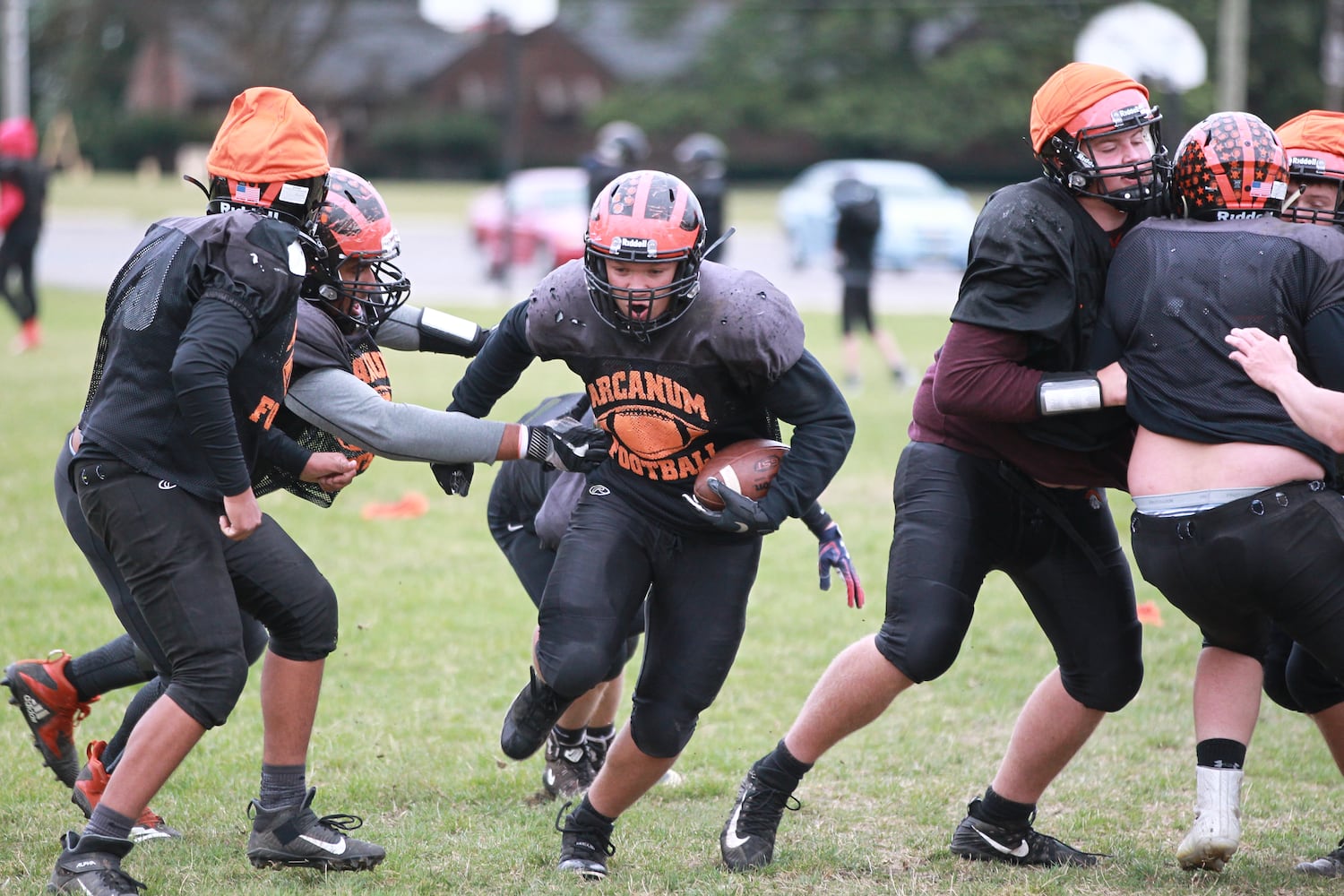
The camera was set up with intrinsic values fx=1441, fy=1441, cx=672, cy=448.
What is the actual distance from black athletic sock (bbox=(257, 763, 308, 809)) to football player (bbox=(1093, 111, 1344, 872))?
2.32m

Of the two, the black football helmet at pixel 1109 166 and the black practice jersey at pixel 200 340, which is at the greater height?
the black football helmet at pixel 1109 166

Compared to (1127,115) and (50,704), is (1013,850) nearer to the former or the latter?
(1127,115)

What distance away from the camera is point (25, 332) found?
14617mm

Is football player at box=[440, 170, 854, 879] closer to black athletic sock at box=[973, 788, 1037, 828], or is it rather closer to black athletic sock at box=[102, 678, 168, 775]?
black athletic sock at box=[973, 788, 1037, 828]

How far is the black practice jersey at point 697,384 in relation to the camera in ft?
12.5

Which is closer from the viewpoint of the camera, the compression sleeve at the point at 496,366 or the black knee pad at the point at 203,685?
the black knee pad at the point at 203,685

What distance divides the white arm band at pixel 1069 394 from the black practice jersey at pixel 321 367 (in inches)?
71.5

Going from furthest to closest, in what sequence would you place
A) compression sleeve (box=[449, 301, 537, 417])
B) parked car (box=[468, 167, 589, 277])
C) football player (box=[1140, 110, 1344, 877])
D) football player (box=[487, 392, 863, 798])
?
parked car (box=[468, 167, 589, 277]) < football player (box=[487, 392, 863, 798]) < compression sleeve (box=[449, 301, 537, 417]) < football player (box=[1140, 110, 1344, 877])

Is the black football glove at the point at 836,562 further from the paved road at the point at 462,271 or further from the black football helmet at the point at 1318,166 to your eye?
the paved road at the point at 462,271

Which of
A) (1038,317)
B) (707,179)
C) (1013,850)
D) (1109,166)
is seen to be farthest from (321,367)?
(707,179)

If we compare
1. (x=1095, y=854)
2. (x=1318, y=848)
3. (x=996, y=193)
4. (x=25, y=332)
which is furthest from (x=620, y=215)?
(x=25, y=332)

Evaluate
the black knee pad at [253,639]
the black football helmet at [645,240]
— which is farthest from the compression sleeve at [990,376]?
the black knee pad at [253,639]

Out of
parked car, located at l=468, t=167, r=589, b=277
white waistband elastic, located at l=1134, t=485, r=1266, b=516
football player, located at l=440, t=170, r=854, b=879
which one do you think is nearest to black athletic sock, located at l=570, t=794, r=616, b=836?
football player, located at l=440, t=170, r=854, b=879

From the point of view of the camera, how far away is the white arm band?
11.7 ft
